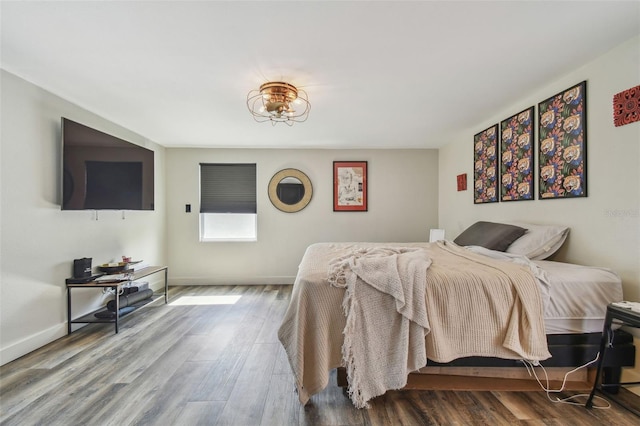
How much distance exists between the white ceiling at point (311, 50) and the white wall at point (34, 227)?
23 centimetres

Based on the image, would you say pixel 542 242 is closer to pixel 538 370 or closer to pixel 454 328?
pixel 538 370

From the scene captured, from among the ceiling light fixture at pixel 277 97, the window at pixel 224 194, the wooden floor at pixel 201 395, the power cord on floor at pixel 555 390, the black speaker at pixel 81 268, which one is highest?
the ceiling light fixture at pixel 277 97

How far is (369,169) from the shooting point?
4.55 m

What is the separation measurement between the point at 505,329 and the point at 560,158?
5.18 feet

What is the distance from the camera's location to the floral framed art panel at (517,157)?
256 centimetres

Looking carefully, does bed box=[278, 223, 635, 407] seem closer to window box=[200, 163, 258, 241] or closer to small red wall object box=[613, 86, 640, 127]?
small red wall object box=[613, 86, 640, 127]

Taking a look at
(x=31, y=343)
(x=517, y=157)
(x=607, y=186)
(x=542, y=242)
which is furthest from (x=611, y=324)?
(x=31, y=343)

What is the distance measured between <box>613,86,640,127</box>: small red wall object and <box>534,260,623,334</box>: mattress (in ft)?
Answer: 3.41

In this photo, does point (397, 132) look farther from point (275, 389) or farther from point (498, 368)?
point (275, 389)

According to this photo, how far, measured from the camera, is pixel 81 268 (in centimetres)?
266

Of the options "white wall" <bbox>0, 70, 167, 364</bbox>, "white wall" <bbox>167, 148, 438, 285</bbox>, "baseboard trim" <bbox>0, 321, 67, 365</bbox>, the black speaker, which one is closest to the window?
"white wall" <bbox>167, 148, 438, 285</bbox>

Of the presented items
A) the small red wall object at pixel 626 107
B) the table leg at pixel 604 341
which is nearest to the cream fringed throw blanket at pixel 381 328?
the table leg at pixel 604 341

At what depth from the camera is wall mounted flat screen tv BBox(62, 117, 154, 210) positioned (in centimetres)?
249

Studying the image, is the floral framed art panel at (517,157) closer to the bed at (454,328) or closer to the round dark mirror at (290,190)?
the bed at (454,328)
